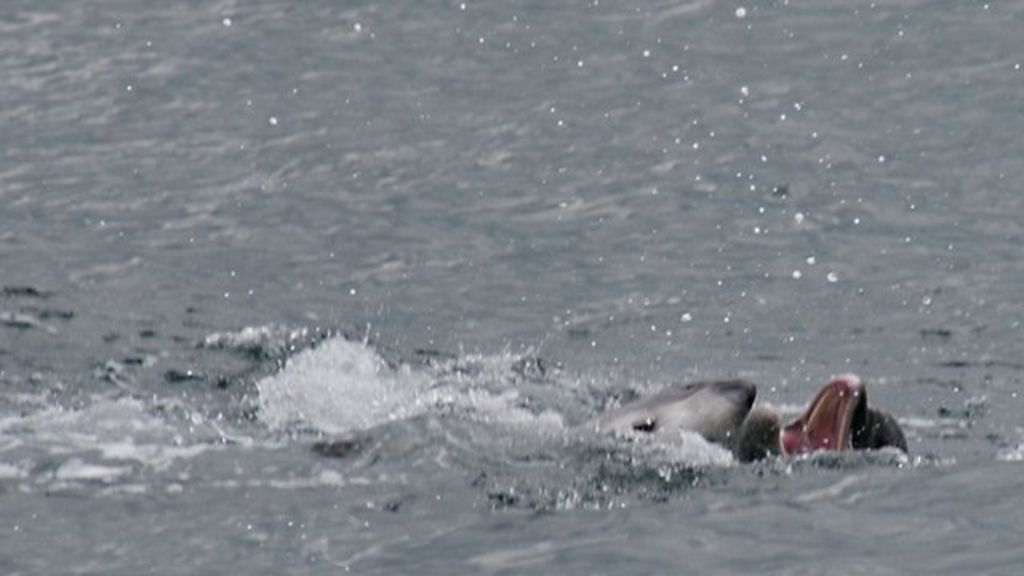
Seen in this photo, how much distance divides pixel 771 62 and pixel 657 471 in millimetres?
12781

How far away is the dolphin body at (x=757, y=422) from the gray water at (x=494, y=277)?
0.12 m

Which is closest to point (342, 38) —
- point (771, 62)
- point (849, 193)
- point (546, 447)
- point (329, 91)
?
point (329, 91)

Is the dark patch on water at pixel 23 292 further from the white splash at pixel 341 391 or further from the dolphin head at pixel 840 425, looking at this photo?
the dolphin head at pixel 840 425

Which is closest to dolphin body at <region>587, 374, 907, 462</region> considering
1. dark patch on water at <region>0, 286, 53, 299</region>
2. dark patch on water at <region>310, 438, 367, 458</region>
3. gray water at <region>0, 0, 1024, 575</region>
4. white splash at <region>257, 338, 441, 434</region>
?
gray water at <region>0, 0, 1024, 575</region>

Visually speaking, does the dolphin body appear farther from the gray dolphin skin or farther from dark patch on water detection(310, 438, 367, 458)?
dark patch on water detection(310, 438, 367, 458)

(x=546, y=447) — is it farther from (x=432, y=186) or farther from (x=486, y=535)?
(x=432, y=186)

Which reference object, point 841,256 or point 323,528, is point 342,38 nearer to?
point 841,256

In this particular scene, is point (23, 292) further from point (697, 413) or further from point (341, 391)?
point (697, 413)

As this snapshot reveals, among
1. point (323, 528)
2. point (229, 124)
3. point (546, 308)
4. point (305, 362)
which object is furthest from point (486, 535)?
point (229, 124)

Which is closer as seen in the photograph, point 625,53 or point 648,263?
point 648,263

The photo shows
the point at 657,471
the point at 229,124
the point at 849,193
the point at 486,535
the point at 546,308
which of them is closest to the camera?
the point at 486,535

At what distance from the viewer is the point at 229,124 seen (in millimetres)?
25438

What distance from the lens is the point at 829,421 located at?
14.2 meters

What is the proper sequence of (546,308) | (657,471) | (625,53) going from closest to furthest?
(657,471) → (546,308) → (625,53)
